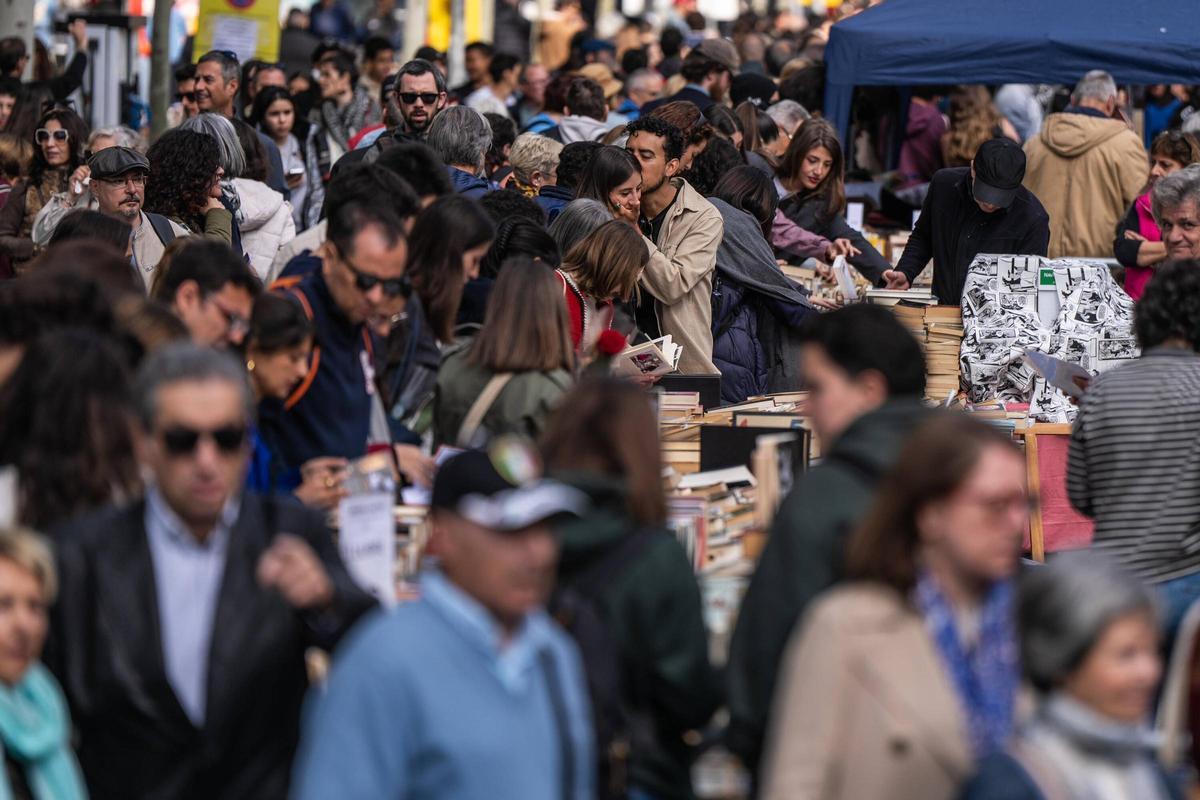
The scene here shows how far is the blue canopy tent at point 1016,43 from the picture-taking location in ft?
43.8

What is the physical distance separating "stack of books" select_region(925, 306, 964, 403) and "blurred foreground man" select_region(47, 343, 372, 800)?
618 centimetres

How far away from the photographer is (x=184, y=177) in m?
8.67

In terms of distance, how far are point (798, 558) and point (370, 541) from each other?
1.18 m

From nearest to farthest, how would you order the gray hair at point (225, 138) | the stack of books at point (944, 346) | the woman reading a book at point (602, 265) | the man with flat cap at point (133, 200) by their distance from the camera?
the woman reading a book at point (602, 265), the man with flat cap at point (133, 200), the gray hair at point (225, 138), the stack of books at point (944, 346)

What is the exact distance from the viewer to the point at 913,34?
13.7m

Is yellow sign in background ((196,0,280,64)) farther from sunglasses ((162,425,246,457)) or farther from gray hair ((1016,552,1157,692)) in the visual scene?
gray hair ((1016,552,1157,692))

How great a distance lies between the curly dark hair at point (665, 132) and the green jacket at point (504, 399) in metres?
3.99

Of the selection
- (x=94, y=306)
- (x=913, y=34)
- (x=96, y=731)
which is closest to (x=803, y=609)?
(x=96, y=731)

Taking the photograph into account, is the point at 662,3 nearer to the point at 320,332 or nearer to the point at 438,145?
the point at 438,145

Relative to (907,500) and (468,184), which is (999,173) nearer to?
(468,184)

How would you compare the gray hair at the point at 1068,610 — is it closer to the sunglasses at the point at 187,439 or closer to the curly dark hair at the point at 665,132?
the sunglasses at the point at 187,439

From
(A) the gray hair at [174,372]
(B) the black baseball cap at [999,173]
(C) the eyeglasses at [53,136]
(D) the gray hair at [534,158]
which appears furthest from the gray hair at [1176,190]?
(A) the gray hair at [174,372]

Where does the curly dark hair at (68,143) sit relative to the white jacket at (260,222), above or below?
above

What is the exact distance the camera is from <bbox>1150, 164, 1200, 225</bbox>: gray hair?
8219 mm
